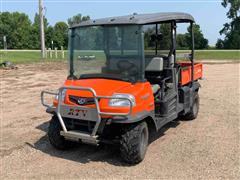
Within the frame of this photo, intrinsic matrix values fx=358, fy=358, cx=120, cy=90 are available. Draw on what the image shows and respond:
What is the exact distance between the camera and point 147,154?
538 cm

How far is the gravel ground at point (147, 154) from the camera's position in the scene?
4.74 meters

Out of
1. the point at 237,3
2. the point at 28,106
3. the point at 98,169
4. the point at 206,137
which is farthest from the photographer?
the point at 237,3

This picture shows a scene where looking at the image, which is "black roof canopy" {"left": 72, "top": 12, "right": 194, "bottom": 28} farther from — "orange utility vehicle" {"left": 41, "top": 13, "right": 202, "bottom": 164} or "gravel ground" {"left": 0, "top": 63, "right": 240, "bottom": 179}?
"gravel ground" {"left": 0, "top": 63, "right": 240, "bottom": 179}

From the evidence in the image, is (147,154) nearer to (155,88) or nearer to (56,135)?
(155,88)

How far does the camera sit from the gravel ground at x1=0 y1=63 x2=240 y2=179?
4738 mm

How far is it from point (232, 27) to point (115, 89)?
55.6 meters

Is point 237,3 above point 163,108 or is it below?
above

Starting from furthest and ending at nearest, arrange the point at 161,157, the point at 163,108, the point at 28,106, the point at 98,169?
the point at 28,106
the point at 163,108
the point at 161,157
the point at 98,169

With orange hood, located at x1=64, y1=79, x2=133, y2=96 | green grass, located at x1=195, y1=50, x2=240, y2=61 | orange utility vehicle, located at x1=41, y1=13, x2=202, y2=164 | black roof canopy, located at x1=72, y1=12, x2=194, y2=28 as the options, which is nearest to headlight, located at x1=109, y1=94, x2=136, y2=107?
orange utility vehicle, located at x1=41, y1=13, x2=202, y2=164

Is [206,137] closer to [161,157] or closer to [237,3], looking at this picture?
[161,157]

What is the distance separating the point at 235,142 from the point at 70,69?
9.75 feet

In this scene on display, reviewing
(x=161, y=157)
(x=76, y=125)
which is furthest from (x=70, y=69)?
(x=161, y=157)

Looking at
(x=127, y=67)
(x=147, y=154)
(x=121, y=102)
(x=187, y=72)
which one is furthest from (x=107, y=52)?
(x=187, y=72)

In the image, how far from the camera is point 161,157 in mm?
5262
